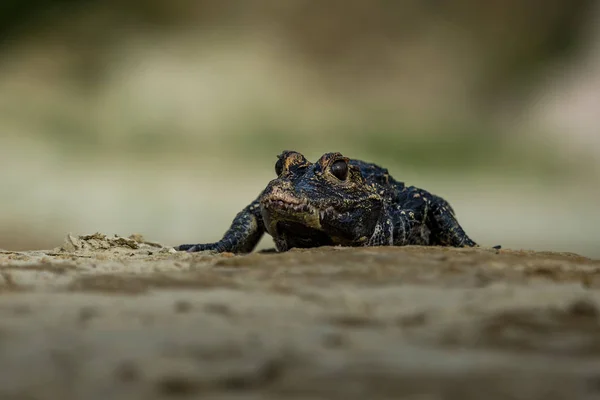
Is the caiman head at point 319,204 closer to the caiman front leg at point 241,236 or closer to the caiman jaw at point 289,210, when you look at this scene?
the caiman jaw at point 289,210

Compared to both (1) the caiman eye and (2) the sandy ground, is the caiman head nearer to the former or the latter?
(1) the caiman eye

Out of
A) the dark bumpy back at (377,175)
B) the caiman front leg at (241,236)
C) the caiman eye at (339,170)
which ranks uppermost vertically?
the dark bumpy back at (377,175)

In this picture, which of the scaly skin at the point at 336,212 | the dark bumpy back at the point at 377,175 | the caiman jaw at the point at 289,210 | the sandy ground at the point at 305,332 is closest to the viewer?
the sandy ground at the point at 305,332

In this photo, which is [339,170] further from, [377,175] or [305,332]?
[305,332]

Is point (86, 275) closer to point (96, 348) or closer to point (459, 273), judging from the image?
point (96, 348)

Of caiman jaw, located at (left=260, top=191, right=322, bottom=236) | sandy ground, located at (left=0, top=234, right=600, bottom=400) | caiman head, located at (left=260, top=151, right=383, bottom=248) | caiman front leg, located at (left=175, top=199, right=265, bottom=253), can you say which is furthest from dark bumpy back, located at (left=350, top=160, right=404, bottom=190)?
sandy ground, located at (left=0, top=234, right=600, bottom=400)

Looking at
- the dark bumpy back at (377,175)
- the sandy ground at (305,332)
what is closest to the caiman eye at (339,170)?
the dark bumpy back at (377,175)
